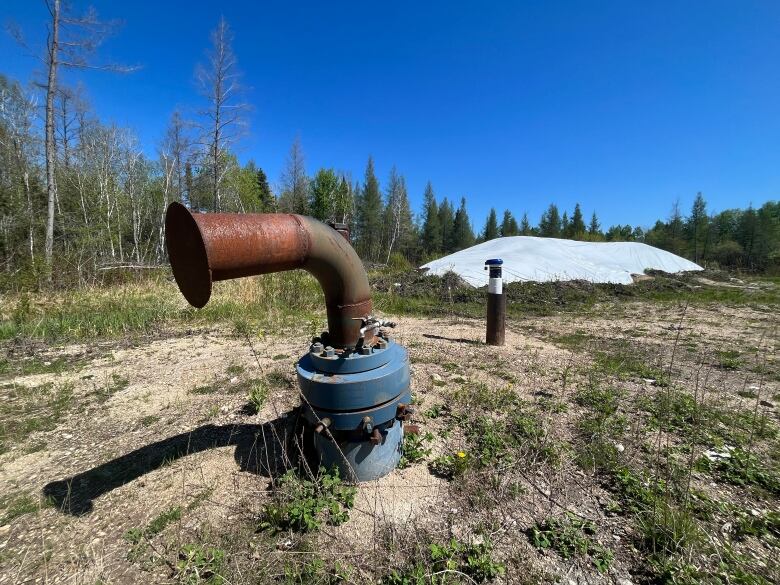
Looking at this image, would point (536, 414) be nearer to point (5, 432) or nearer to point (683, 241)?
point (5, 432)

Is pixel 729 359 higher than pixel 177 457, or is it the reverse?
pixel 729 359

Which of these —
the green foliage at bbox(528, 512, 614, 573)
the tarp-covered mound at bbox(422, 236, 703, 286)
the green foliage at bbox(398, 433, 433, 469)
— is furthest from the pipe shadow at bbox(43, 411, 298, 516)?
the tarp-covered mound at bbox(422, 236, 703, 286)

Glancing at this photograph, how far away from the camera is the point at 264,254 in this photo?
4.75ft

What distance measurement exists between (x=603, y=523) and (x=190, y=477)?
223 cm

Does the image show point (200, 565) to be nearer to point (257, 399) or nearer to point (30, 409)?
point (257, 399)

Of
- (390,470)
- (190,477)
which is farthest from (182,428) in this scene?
(390,470)

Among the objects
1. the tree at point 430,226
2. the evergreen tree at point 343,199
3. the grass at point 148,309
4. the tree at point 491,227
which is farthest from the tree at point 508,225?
the grass at point 148,309

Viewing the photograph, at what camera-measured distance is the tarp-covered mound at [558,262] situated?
429 inches

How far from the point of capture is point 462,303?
822 centimetres

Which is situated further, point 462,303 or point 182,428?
point 462,303

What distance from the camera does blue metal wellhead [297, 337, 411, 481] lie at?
67.1 inches

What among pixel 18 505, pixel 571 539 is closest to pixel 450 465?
pixel 571 539

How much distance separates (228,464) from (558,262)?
12.1 m

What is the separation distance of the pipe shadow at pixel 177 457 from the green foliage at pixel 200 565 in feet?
1.42
